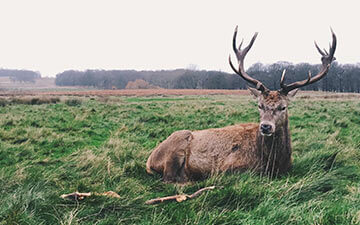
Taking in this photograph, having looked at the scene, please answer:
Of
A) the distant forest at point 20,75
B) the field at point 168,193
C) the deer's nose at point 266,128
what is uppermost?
the distant forest at point 20,75

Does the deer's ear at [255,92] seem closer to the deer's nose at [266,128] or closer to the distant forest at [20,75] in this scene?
the deer's nose at [266,128]

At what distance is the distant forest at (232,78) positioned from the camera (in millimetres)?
61219

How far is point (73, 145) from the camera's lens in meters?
7.11

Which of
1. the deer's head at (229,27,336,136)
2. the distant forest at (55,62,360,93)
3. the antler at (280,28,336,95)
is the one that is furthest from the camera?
the distant forest at (55,62,360,93)

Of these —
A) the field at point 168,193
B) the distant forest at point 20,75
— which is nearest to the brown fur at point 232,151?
the field at point 168,193

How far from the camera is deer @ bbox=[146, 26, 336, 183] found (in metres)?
4.43

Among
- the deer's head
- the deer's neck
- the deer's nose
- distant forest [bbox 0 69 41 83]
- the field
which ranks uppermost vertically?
distant forest [bbox 0 69 41 83]

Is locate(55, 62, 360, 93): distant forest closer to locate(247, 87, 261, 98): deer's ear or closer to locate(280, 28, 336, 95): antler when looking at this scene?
locate(280, 28, 336, 95): antler

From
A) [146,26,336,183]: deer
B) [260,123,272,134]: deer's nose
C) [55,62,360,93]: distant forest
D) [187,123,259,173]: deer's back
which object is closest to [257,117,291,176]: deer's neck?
[146,26,336,183]: deer

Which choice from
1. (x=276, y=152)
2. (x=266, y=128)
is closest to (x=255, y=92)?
(x=266, y=128)

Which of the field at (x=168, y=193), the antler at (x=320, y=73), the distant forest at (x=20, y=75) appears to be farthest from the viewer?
the distant forest at (x=20, y=75)

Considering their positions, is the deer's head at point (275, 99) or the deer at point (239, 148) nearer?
the deer's head at point (275, 99)

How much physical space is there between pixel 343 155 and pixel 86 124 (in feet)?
27.7

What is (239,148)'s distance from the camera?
4.69m
